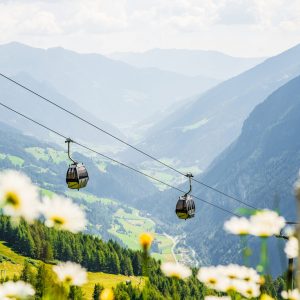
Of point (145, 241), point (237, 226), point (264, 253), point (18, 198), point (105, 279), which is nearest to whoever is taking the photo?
point (18, 198)

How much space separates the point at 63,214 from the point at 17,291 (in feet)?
1.42

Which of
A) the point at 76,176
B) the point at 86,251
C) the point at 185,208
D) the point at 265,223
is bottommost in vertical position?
the point at 265,223

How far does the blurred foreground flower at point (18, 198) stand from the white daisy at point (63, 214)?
9.3 inches

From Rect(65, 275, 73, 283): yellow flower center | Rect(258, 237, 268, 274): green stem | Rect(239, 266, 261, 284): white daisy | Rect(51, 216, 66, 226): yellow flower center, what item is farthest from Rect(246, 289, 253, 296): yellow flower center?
Rect(51, 216, 66, 226): yellow flower center

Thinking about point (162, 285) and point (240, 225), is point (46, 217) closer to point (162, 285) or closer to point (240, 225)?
point (240, 225)

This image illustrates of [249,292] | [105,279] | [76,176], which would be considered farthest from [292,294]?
[105,279]

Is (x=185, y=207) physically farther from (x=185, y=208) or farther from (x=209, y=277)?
(x=209, y=277)

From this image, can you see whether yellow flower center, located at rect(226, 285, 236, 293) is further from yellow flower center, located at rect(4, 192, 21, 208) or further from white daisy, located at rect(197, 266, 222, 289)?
yellow flower center, located at rect(4, 192, 21, 208)

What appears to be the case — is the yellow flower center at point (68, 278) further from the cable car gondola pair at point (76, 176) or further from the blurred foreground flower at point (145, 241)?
the cable car gondola pair at point (76, 176)

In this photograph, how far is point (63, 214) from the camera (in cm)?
289

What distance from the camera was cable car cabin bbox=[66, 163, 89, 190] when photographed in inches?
748

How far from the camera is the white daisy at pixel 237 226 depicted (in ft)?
10.5

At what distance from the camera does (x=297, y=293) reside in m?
3.24

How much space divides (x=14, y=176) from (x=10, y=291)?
2.66ft
